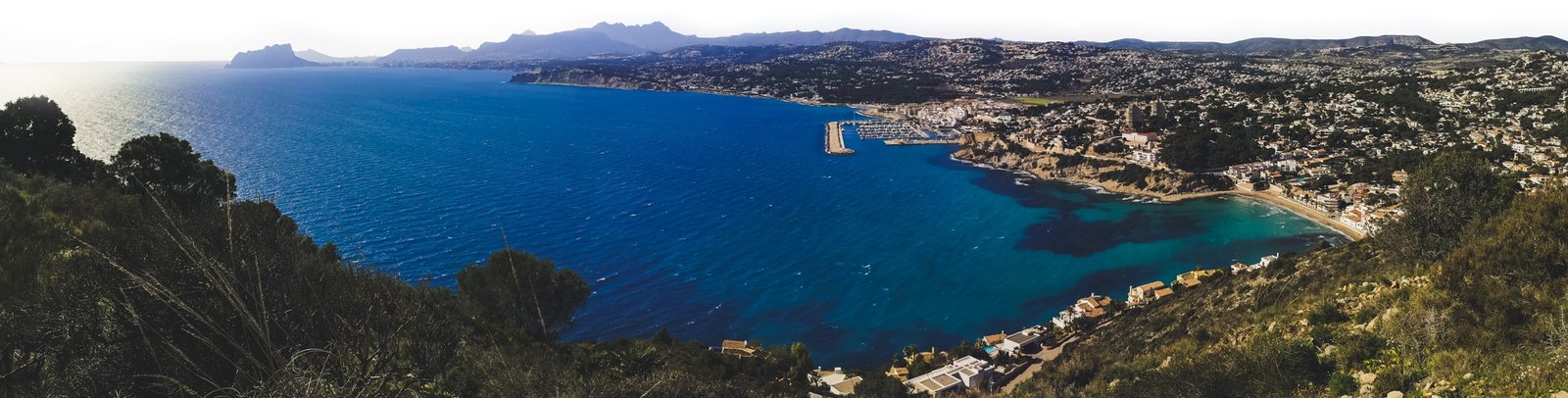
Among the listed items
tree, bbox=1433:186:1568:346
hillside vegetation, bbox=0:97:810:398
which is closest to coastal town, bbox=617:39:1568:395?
tree, bbox=1433:186:1568:346

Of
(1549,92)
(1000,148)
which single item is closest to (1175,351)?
(1000,148)

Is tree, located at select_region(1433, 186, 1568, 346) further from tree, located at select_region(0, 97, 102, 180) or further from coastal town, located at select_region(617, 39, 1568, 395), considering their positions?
tree, located at select_region(0, 97, 102, 180)

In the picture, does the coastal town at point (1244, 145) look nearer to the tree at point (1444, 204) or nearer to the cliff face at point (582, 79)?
the tree at point (1444, 204)

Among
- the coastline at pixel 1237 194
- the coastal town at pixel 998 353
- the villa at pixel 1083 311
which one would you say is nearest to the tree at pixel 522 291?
the coastal town at pixel 998 353

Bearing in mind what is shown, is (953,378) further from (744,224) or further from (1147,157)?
(1147,157)

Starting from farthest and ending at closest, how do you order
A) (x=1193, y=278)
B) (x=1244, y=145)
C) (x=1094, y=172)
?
(x=1244, y=145) < (x=1094, y=172) < (x=1193, y=278)

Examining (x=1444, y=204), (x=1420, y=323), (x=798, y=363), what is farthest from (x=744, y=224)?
(x=1420, y=323)
